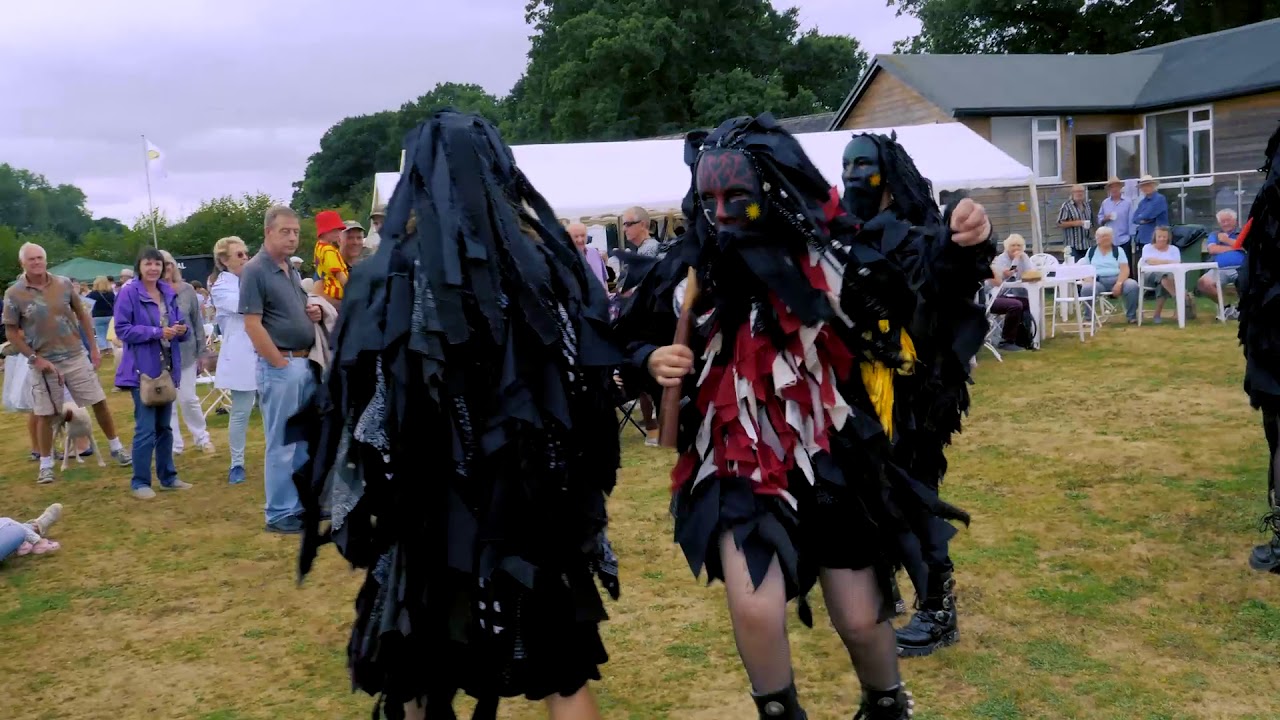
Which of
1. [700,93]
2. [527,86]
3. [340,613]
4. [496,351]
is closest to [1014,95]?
[700,93]

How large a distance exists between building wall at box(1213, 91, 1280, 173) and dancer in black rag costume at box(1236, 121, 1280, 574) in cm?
1974

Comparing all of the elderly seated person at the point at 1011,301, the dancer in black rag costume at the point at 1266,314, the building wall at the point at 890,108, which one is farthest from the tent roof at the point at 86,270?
the dancer in black rag costume at the point at 1266,314

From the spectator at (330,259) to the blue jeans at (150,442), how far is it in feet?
5.98

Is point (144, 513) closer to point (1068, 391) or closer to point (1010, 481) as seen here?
point (1010, 481)

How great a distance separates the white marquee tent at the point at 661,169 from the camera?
48.7ft

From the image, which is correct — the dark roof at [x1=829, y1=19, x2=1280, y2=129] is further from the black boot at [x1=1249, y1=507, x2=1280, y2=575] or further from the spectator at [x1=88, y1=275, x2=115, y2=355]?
the black boot at [x1=1249, y1=507, x2=1280, y2=575]

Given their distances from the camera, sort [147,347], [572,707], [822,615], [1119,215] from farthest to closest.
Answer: [1119,215] → [147,347] → [822,615] → [572,707]

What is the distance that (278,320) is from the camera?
6.40m

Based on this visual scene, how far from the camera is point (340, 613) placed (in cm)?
525

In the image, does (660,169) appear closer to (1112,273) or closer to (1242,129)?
(1112,273)

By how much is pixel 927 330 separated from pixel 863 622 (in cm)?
97

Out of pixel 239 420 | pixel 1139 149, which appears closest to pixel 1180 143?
pixel 1139 149

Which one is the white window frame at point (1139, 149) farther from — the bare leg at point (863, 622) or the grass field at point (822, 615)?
the bare leg at point (863, 622)

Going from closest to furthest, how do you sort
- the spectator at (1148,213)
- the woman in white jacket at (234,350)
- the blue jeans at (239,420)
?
the woman in white jacket at (234,350), the blue jeans at (239,420), the spectator at (1148,213)
